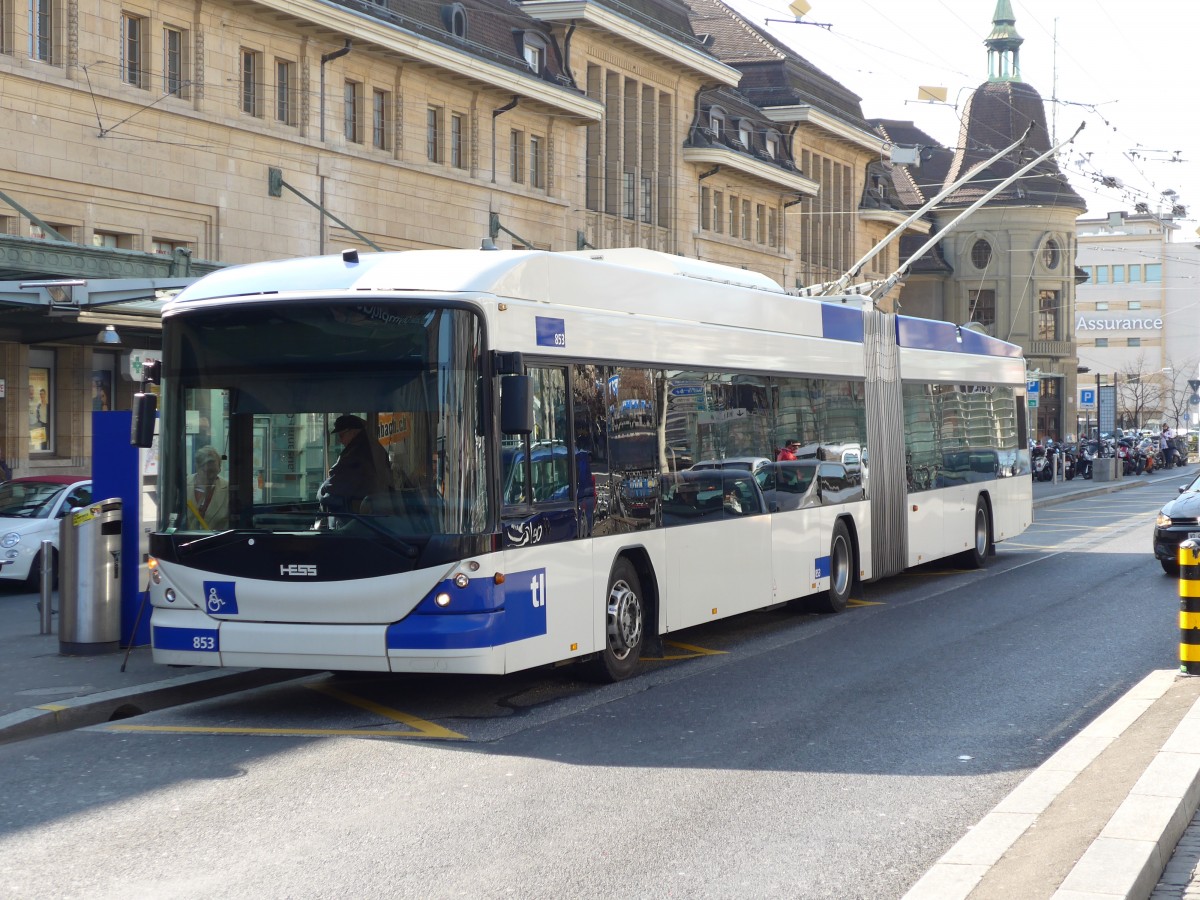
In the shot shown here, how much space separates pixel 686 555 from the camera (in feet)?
39.0

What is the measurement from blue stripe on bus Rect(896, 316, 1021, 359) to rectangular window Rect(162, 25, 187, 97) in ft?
50.9

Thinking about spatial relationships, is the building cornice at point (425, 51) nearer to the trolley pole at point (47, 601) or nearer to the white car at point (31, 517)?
the white car at point (31, 517)

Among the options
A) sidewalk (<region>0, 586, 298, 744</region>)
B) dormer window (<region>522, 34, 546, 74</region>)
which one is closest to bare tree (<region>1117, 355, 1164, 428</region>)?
dormer window (<region>522, 34, 546, 74</region>)

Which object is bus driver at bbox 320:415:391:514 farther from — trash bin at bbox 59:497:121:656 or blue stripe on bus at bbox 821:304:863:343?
blue stripe on bus at bbox 821:304:863:343

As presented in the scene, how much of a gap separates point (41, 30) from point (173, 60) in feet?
10.2

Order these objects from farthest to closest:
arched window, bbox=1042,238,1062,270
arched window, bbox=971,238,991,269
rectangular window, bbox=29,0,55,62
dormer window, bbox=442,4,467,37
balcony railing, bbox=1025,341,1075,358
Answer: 1. balcony railing, bbox=1025,341,1075,358
2. arched window, bbox=971,238,991,269
3. arched window, bbox=1042,238,1062,270
4. dormer window, bbox=442,4,467,37
5. rectangular window, bbox=29,0,55,62

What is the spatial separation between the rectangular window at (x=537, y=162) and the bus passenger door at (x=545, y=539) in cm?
2996

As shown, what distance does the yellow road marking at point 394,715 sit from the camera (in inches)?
364

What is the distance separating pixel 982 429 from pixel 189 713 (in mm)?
12878

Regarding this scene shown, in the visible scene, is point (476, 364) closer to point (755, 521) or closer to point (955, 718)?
point (955, 718)

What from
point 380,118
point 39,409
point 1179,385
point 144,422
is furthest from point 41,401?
point 1179,385

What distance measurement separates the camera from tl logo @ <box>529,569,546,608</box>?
31.9 feet

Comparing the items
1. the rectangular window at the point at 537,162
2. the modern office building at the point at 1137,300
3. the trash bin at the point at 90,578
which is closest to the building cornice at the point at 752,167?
the rectangular window at the point at 537,162

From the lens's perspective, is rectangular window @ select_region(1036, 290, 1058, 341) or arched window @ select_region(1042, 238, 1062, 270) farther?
rectangular window @ select_region(1036, 290, 1058, 341)
